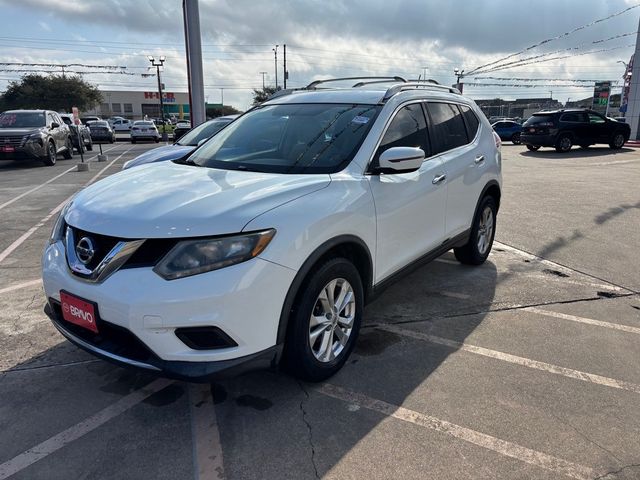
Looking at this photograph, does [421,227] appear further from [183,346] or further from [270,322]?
[183,346]

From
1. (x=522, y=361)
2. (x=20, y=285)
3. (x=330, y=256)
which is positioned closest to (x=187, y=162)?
(x=330, y=256)

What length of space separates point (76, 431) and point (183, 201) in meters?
1.36

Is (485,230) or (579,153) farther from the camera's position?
(579,153)

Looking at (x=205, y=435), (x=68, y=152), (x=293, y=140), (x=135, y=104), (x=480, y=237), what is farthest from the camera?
(x=135, y=104)

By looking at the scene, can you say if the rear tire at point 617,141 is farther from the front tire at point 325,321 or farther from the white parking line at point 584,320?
the front tire at point 325,321

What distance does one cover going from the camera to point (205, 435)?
2641 millimetres

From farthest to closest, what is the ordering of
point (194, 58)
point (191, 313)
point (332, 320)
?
1. point (194, 58)
2. point (332, 320)
3. point (191, 313)

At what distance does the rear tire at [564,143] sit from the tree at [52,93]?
169 ft

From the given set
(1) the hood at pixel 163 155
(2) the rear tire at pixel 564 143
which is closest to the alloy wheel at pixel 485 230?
(1) the hood at pixel 163 155

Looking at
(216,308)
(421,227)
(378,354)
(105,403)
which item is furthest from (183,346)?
(421,227)

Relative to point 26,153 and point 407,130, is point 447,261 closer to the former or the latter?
point 407,130

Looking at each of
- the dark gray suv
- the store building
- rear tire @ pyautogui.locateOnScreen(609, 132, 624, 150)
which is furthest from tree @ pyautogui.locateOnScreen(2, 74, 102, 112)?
rear tire @ pyautogui.locateOnScreen(609, 132, 624, 150)

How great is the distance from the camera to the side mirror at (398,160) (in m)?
3.23

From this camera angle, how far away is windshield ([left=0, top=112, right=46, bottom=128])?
15.4m
